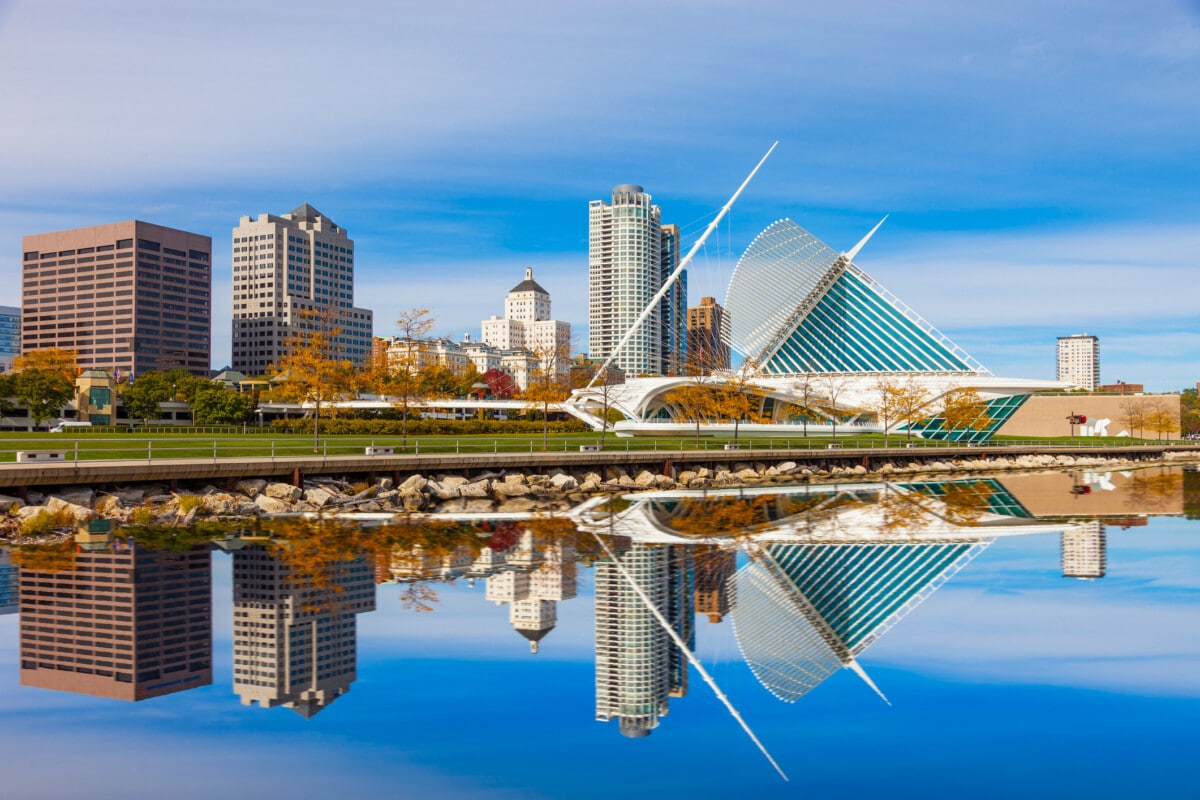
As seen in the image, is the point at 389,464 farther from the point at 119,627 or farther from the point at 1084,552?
the point at 1084,552

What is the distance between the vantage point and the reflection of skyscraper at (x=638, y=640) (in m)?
9.25

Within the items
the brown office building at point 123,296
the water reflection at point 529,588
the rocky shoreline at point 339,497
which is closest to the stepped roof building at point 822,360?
the rocky shoreline at point 339,497

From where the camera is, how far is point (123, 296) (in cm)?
16800

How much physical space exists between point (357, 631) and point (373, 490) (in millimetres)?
16098

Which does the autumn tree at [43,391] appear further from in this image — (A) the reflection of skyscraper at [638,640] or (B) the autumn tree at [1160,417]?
(B) the autumn tree at [1160,417]

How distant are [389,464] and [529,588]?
599 inches

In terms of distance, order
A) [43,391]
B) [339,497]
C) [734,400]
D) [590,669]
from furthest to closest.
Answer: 1. [43,391]
2. [734,400]
3. [339,497]
4. [590,669]

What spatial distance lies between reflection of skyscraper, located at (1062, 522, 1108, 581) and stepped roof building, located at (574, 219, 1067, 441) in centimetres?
4099

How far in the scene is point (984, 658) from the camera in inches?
429

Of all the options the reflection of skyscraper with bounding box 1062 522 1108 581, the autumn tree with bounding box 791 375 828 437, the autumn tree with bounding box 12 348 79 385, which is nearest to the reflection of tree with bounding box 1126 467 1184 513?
the reflection of skyscraper with bounding box 1062 522 1108 581

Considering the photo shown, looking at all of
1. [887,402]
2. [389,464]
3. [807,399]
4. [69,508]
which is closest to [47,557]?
[69,508]

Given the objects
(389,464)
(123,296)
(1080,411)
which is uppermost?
(123,296)

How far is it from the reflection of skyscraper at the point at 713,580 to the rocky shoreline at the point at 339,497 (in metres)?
9.20

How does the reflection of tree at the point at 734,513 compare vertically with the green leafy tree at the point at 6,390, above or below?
below
